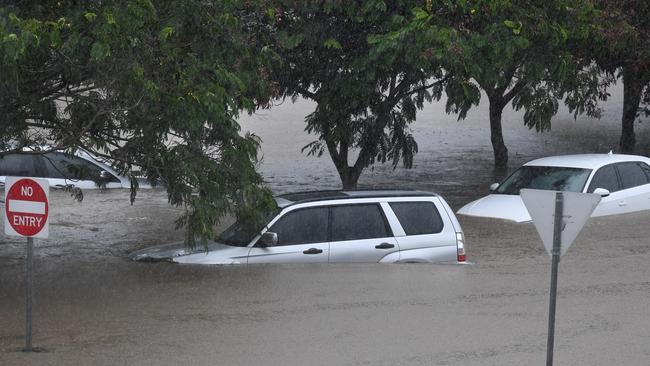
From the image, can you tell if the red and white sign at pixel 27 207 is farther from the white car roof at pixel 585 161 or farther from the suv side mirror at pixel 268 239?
the white car roof at pixel 585 161

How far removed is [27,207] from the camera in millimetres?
9641

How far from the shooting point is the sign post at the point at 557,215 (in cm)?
868

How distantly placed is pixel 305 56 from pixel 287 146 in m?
15.6

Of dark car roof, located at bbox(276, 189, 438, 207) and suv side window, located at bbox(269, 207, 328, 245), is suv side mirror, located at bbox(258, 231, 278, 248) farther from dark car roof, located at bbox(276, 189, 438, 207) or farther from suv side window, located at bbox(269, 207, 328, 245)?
dark car roof, located at bbox(276, 189, 438, 207)

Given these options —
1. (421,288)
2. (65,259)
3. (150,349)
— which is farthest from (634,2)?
(150,349)

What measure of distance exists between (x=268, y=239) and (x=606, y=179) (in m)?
7.49

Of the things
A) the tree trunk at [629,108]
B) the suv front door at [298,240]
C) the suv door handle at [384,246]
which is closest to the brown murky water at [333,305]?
the suv front door at [298,240]

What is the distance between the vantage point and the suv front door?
1298 centimetres

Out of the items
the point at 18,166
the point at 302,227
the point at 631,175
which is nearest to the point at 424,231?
the point at 302,227

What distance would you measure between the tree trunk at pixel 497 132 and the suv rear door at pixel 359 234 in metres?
13.6

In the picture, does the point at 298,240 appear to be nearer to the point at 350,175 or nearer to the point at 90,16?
the point at 90,16

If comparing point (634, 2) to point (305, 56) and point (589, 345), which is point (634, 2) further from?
point (589, 345)

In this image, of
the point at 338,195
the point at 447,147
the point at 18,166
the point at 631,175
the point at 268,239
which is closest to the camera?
the point at 268,239

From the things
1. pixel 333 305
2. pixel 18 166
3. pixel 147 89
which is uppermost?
pixel 147 89
